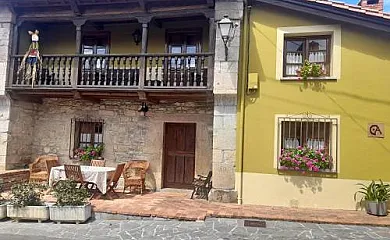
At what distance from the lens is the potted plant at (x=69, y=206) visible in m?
6.34

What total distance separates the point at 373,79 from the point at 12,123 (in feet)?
32.9

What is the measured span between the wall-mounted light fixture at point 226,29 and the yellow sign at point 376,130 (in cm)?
386

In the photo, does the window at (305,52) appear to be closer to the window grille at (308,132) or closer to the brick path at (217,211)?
the window grille at (308,132)

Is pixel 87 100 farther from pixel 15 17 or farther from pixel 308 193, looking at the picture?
pixel 308 193

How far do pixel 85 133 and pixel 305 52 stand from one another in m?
7.03

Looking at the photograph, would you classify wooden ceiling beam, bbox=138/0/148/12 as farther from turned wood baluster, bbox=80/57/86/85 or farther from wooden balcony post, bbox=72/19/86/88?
turned wood baluster, bbox=80/57/86/85

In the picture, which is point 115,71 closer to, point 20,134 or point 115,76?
point 115,76

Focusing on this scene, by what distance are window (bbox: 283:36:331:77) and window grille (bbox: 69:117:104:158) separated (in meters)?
5.82

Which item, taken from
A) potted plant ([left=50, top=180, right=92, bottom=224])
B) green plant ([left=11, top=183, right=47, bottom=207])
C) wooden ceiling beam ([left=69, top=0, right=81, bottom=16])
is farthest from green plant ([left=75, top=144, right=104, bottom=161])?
wooden ceiling beam ([left=69, top=0, right=81, bottom=16])

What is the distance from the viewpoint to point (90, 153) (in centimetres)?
962

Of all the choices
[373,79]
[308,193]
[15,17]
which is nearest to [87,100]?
[15,17]

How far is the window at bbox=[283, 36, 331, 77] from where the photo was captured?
802cm

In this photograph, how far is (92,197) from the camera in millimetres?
7922

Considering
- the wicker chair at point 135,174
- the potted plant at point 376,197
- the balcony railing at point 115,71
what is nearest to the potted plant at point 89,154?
the wicker chair at point 135,174
